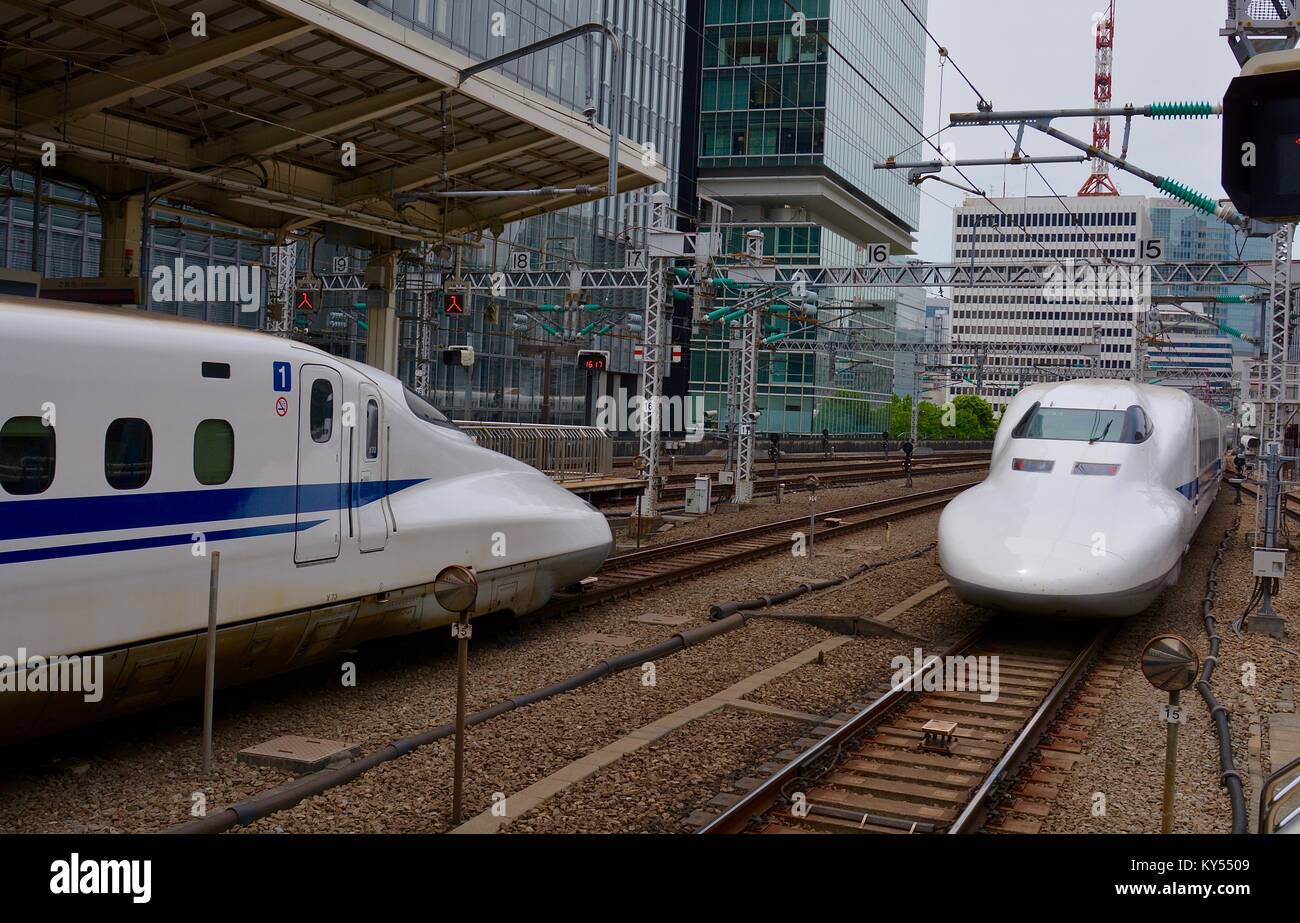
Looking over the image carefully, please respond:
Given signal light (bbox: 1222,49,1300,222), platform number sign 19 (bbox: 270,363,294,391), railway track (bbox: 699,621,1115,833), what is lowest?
railway track (bbox: 699,621,1115,833)

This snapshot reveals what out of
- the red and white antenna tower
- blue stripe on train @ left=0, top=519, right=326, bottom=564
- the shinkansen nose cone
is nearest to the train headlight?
the shinkansen nose cone

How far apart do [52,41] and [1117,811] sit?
14606 mm

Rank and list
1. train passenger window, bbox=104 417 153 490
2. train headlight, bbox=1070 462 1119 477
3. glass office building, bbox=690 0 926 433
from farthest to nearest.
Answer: glass office building, bbox=690 0 926 433 < train headlight, bbox=1070 462 1119 477 < train passenger window, bbox=104 417 153 490

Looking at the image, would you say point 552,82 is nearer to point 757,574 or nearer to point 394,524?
point 757,574

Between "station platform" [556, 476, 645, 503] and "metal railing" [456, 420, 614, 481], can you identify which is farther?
"metal railing" [456, 420, 614, 481]

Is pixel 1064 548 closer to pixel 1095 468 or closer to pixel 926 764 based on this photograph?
pixel 1095 468

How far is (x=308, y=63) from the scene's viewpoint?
17.0 metres

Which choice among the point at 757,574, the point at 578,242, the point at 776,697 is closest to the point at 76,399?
the point at 776,697

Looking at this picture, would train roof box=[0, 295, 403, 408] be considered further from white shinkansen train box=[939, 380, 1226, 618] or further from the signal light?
white shinkansen train box=[939, 380, 1226, 618]

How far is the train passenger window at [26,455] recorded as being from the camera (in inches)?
270

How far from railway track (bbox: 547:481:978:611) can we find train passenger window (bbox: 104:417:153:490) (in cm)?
699

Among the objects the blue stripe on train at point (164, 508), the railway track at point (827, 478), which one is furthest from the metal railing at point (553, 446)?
the blue stripe on train at point (164, 508)

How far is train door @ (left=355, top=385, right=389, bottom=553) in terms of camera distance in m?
9.84

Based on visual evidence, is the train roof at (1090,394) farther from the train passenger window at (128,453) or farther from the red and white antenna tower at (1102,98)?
the red and white antenna tower at (1102,98)
